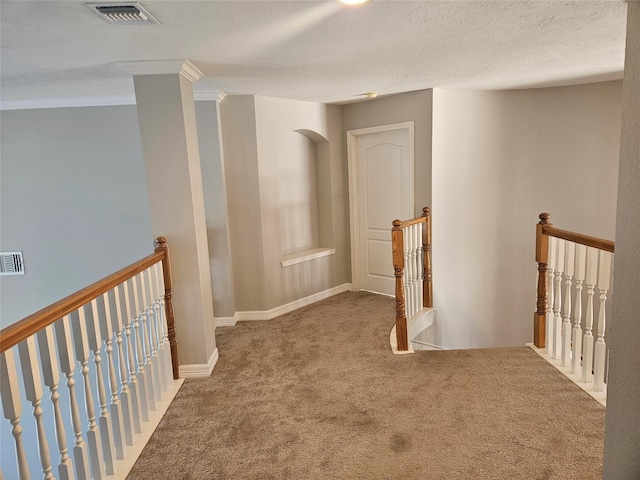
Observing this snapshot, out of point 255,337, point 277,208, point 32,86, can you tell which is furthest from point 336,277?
point 32,86

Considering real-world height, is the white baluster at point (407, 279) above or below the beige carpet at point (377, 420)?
above

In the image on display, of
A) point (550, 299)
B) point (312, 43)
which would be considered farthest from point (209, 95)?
point (550, 299)

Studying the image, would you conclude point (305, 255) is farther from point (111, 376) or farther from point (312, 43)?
point (111, 376)

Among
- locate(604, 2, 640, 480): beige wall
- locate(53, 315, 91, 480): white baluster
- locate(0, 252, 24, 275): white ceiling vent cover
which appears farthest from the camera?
locate(0, 252, 24, 275): white ceiling vent cover

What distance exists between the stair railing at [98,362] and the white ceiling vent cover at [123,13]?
122 centimetres

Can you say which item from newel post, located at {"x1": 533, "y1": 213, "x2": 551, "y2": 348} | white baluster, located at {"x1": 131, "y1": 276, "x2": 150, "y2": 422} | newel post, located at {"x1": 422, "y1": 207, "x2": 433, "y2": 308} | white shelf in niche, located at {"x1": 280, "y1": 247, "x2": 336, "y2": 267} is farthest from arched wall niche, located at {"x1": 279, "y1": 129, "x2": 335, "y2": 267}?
newel post, located at {"x1": 533, "y1": 213, "x2": 551, "y2": 348}

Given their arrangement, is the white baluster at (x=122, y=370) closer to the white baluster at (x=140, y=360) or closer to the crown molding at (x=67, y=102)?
the white baluster at (x=140, y=360)

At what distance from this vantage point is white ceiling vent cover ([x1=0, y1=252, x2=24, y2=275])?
4.04 meters

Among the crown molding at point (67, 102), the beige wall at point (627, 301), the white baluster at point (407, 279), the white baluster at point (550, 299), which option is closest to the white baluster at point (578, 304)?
the white baluster at point (550, 299)

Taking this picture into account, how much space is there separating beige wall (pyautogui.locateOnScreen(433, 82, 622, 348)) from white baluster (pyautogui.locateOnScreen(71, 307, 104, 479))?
3.30m

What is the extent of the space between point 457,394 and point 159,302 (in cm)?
198

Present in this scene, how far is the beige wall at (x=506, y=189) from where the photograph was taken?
4.05m

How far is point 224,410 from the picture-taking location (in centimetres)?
244

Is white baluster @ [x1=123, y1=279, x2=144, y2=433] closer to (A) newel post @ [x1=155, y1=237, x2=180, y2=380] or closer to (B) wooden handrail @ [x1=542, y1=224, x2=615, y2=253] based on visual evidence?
(A) newel post @ [x1=155, y1=237, x2=180, y2=380]
